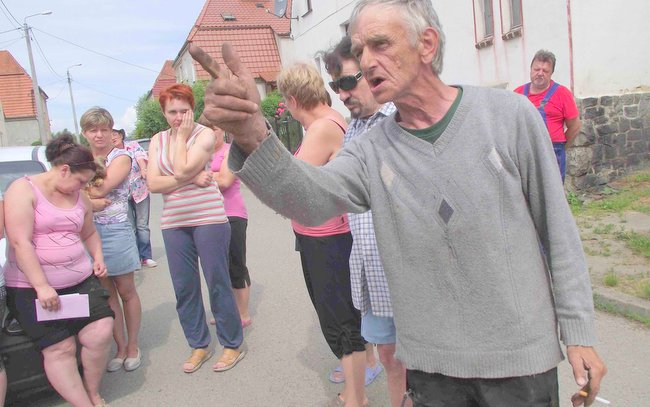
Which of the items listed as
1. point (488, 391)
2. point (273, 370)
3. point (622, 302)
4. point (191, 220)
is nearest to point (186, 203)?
point (191, 220)

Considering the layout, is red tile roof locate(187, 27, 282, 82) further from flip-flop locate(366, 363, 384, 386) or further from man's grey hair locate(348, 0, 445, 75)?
man's grey hair locate(348, 0, 445, 75)

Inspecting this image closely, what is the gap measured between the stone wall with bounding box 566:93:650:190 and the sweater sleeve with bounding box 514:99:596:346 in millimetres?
7015

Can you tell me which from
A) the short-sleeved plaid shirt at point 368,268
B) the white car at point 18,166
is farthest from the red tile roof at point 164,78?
the short-sleeved plaid shirt at point 368,268

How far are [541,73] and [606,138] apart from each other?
3.69 m

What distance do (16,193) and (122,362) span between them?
5.73 ft

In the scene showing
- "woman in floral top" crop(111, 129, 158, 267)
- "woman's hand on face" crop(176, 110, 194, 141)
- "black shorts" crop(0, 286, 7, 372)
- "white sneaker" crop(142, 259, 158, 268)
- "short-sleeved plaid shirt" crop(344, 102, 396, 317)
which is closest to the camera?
"short-sleeved plaid shirt" crop(344, 102, 396, 317)

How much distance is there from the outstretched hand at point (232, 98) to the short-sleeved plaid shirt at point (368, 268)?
1.05m

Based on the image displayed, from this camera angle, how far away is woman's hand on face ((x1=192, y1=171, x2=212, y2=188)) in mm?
3705

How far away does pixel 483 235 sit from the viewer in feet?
5.17

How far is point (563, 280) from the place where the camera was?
1.62 metres

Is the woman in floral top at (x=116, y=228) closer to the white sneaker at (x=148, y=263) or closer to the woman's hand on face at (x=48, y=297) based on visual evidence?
the woman's hand on face at (x=48, y=297)

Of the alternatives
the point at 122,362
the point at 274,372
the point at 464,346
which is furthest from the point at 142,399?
the point at 464,346

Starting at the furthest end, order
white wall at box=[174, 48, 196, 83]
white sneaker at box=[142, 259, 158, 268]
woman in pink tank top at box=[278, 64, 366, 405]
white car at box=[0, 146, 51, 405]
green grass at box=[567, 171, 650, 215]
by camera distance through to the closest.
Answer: white wall at box=[174, 48, 196, 83] → white sneaker at box=[142, 259, 158, 268] → green grass at box=[567, 171, 650, 215] → white car at box=[0, 146, 51, 405] → woman in pink tank top at box=[278, 64, 366, 405]

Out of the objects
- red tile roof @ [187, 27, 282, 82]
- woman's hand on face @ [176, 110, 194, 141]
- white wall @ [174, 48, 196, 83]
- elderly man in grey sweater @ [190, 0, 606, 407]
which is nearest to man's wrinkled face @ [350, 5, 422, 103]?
elderly man in grey sweater @ [190, 0, 606, 407]
